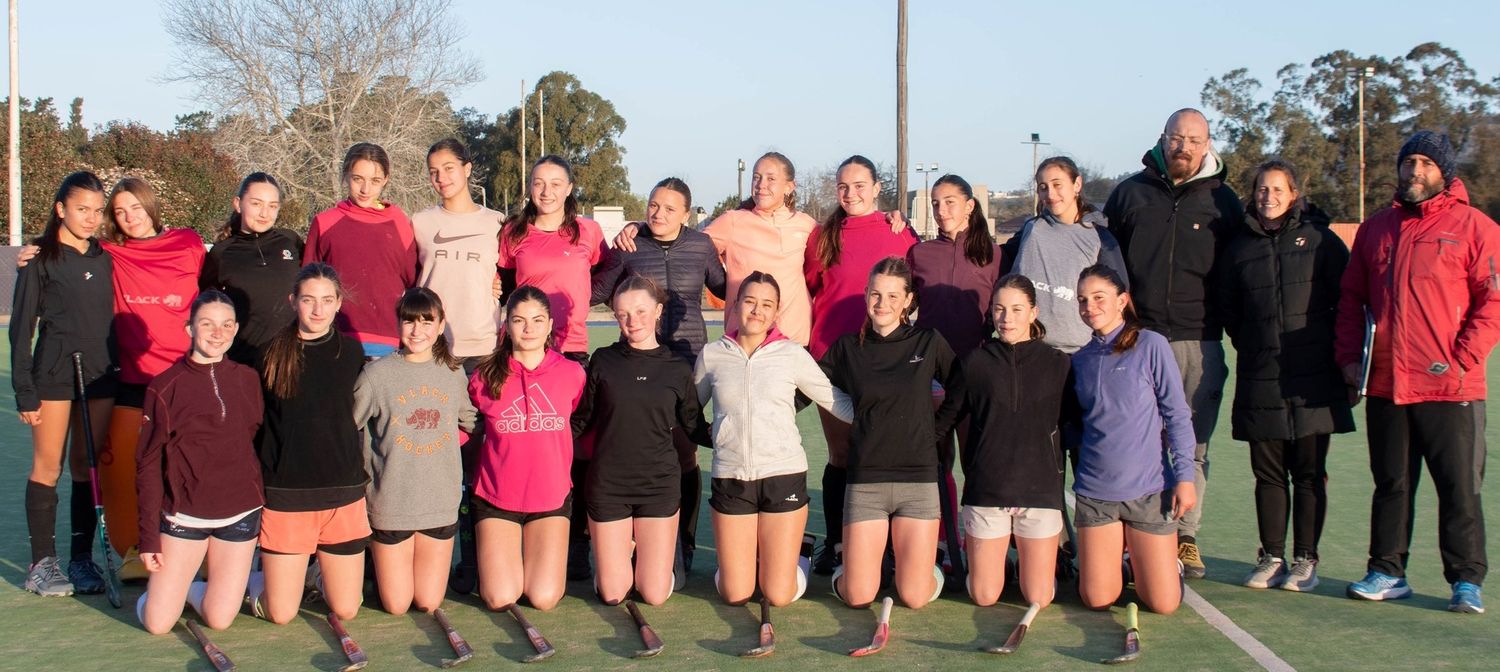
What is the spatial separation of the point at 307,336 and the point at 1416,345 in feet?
14.9

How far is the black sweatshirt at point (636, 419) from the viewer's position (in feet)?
17.5

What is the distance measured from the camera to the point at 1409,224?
5203mm

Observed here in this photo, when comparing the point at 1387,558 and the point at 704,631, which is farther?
the point at 1387,558

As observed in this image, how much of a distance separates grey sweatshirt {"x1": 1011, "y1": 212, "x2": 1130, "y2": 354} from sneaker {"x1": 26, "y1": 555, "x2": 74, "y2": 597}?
443 cm

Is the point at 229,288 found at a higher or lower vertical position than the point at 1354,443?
higher

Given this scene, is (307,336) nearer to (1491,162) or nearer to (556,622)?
(556,622)

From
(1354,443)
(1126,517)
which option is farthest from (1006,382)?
(1354,443)

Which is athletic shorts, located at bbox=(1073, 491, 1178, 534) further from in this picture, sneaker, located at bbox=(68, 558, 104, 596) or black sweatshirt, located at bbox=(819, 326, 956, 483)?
sneaker, located at bbox=(68, 558, 104, 596)

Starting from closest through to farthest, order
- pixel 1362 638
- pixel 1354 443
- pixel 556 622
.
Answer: pixel 1362 638 < pixel 556 622 < pixel 1354 443

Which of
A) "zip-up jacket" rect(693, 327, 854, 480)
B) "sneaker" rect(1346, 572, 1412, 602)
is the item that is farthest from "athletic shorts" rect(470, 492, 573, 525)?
"sneaker" rect(1346, 572, 1412, 602)

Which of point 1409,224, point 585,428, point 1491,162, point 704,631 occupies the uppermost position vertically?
point 1491,162

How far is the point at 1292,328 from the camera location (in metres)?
5.42

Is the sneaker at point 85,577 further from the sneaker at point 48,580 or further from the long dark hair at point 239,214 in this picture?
the long dark hair at point 239,214

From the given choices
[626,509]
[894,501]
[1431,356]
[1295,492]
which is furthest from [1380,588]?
[626,509]
